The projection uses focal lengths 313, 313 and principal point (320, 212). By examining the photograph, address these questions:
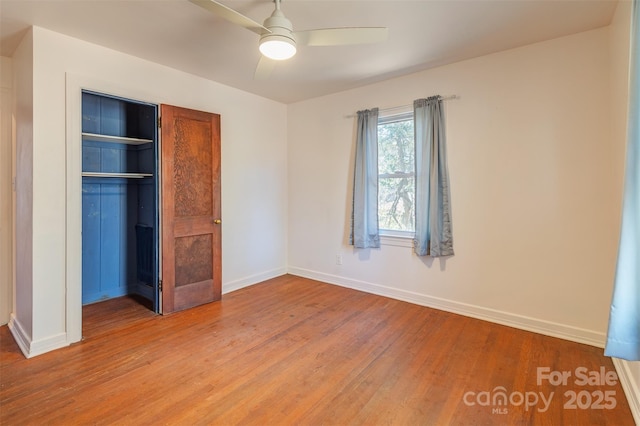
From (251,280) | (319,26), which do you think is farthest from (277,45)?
(251,280)

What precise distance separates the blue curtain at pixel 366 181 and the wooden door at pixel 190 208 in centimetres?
168

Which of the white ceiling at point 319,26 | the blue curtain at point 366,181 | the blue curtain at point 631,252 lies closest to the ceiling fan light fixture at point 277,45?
the white ceiling at point 319,26

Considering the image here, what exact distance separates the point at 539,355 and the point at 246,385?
2.23m

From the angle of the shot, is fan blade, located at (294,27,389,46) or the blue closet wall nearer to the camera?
fan blade, located at (294,27,389,46)

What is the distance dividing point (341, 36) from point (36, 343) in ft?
10.6

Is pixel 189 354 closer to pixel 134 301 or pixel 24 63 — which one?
pixel 134 301

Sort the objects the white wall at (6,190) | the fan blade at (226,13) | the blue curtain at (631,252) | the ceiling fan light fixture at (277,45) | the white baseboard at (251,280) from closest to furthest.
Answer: the blue curtain at (631,252) → the fan blade at (226,13) → the ceiling fan light fixture at (277,45) → the white wall at (6,190) → the white baseboard at (251,280)

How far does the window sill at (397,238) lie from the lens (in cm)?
363

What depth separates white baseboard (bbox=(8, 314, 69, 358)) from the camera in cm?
243

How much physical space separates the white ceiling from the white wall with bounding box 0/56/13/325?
32cm

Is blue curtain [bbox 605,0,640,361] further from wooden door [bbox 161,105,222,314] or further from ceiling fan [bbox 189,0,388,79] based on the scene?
wooden door [bbox 161,105,222,314]

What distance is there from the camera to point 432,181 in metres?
3.31

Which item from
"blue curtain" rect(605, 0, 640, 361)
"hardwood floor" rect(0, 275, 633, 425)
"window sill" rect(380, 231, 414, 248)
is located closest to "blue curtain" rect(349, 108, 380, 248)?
"window sill" rect(380, 231, 414, 248)

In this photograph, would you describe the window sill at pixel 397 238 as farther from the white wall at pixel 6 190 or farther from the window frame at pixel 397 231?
the white wall at pixel 6 190
